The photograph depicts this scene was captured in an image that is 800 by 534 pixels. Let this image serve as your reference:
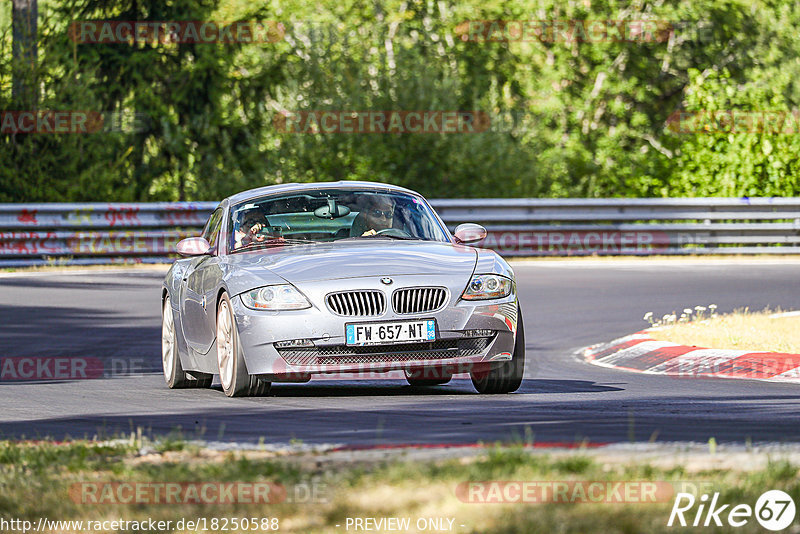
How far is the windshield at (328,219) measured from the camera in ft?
36.3

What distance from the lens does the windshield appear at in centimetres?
1108

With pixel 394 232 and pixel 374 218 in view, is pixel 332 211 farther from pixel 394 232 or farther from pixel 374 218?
pixel 394 232

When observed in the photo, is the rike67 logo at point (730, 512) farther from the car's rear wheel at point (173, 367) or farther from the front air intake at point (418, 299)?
the car's rear wheel at point (173, 367)

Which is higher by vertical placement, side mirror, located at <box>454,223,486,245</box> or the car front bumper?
side mirror, located at <box>454,223,486,245</box>

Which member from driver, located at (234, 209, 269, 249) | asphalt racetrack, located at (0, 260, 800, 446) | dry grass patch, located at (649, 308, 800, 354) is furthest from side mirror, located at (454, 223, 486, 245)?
dry grass patch, located at (649, 308, 800, 354)

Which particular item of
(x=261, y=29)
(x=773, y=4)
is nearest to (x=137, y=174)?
(x=261, y=29)

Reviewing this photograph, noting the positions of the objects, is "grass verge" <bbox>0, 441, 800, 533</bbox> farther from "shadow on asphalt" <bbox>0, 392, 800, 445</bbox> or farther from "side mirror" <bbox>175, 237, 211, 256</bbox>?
"side mirror" <bbox>175, 237, 211, 256</bbox>

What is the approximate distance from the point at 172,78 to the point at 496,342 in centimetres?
2578

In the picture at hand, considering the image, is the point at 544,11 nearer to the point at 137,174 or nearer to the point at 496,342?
the point at 137,174

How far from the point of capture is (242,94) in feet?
117

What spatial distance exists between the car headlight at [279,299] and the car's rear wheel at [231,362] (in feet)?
0.75

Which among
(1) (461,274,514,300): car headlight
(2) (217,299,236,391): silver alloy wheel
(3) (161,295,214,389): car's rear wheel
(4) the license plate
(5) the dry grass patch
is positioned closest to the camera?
(4) the license plate

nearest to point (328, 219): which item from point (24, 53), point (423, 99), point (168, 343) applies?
point (168, 343)

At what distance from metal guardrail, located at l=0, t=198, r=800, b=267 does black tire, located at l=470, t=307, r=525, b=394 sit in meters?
14.3
